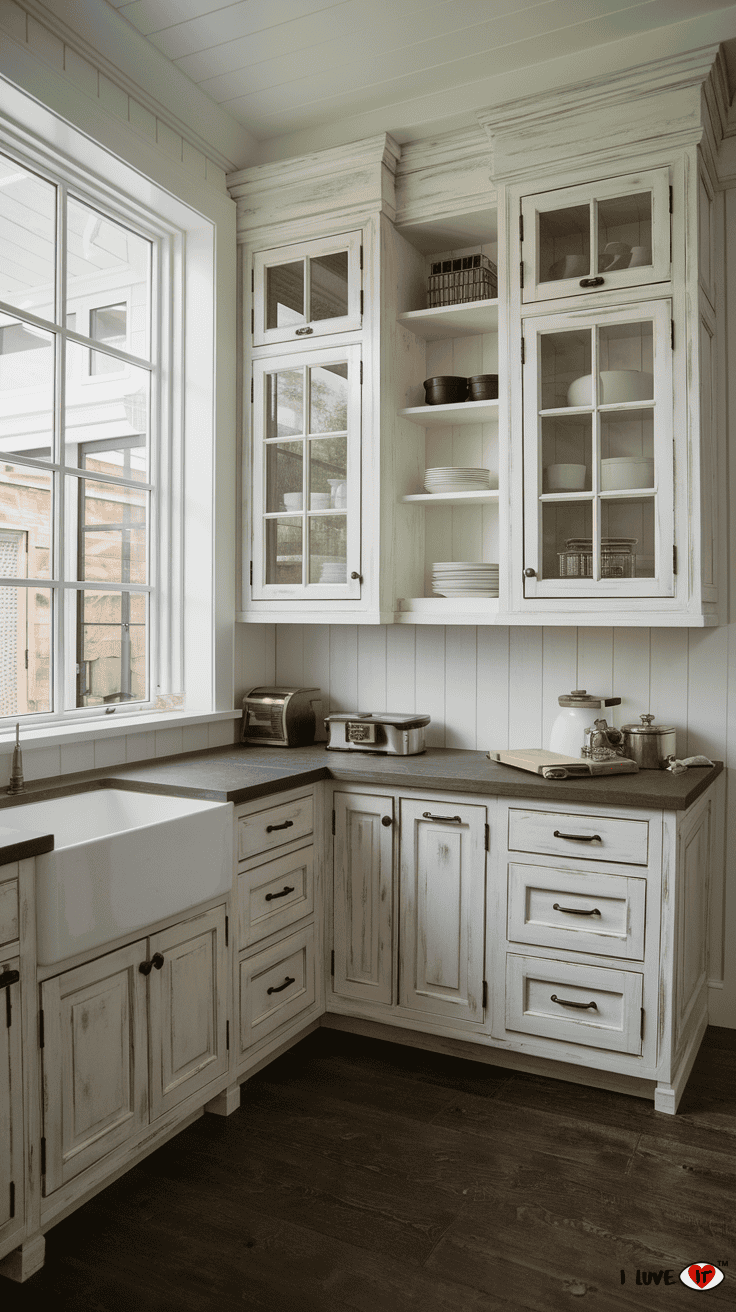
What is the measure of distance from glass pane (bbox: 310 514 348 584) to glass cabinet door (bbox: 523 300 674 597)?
2.11 ft

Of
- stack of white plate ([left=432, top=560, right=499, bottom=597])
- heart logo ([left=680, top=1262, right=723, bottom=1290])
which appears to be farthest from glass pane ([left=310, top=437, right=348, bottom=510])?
heart logo ([left=680, top=1262, right=723, bottom=1290])

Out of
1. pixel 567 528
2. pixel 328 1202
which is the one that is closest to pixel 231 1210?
pixel 328 1202

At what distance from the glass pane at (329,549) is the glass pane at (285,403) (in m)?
0.34

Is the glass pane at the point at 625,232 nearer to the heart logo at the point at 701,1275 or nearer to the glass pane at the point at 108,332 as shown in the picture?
the glass pane at the point at 108,332

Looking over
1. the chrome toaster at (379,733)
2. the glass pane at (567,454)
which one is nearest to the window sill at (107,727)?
the chrome toaster at (379,733)

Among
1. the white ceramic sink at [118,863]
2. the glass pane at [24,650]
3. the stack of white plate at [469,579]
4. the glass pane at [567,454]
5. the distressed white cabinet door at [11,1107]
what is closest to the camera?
the distressed white cabinet door at [11,1107]

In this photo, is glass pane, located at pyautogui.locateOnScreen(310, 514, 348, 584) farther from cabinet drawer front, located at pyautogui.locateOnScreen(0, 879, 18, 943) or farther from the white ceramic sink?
cabinet drawer front, located at pyautogui.locateOnScreen(0, 879, 18, 943)

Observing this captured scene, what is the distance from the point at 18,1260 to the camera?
1724mm

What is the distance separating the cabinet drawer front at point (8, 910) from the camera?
167 centimetres

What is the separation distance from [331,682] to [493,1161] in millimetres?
1777

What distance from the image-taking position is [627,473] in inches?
101

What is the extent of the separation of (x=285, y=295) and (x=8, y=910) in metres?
2.30

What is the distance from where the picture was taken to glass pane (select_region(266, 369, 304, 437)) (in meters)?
3.07

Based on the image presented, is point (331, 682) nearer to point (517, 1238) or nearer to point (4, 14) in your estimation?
point (517, 1238)
